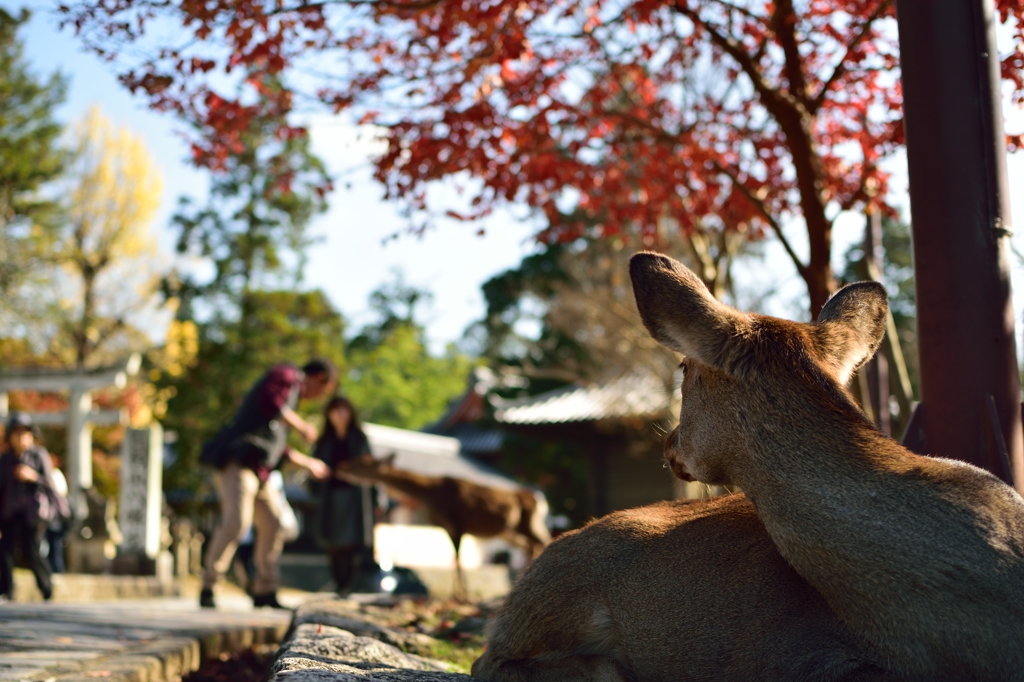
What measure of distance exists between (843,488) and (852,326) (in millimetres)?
579

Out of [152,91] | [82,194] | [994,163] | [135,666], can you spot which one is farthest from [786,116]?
[82,194]

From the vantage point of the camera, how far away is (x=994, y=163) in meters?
3.25

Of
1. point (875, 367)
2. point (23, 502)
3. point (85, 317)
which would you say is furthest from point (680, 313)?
point (85, 317)

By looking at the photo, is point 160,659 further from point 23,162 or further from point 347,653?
point 23,162

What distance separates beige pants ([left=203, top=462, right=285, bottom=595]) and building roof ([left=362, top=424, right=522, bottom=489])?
52.7 ft

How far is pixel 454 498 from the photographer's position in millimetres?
9391

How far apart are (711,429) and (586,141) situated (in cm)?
545

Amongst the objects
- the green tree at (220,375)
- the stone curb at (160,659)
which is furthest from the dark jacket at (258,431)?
the green tree at (220,375)

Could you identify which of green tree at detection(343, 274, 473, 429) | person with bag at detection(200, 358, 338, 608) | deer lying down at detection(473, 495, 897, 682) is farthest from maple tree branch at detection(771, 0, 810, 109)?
green tree at detection(343, 274, 473, 429)

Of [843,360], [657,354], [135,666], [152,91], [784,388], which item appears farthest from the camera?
[657,354]

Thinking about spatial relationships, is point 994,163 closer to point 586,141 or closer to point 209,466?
point 586,141

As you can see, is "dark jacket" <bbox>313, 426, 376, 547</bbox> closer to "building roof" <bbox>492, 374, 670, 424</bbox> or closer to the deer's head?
the deer's head

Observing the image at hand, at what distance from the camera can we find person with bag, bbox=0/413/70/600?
29.1 ft

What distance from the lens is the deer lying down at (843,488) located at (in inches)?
75.6
